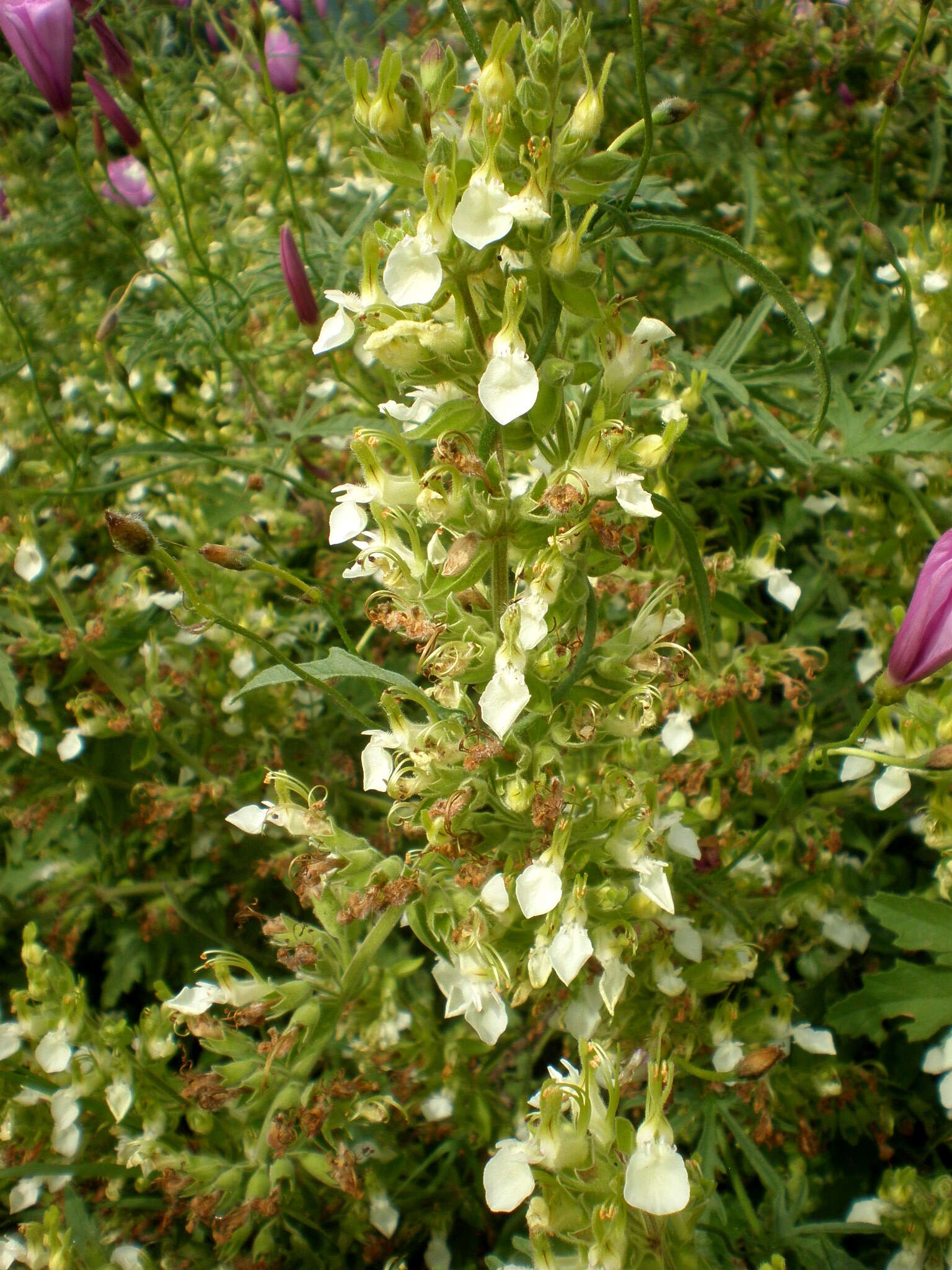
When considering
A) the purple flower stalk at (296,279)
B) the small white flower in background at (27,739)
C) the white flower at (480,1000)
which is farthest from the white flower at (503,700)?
the small white flower in background at (27,739)

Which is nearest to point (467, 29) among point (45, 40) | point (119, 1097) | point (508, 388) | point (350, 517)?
point (508, 388)

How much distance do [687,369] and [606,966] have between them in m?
0.89

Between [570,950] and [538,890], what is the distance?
0.07 metres

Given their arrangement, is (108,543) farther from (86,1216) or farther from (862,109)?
(862,109)

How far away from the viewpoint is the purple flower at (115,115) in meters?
1.44

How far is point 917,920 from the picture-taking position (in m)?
1.00

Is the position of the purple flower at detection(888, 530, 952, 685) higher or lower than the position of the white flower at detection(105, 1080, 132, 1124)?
higher

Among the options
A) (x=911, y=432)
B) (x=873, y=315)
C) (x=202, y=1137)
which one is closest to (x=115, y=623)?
(x=202, y=1137)

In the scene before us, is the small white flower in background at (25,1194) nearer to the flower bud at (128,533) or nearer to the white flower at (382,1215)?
the white flower at (382,1215)

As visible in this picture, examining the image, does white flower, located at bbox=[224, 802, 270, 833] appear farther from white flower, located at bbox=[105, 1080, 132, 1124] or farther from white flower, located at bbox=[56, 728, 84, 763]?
white flower, located at bbox=[56, 728, 84, 763]

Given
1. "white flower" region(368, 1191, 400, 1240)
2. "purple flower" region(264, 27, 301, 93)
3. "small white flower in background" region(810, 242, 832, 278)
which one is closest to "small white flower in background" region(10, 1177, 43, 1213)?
"white flower" region(368, 1191, 400, 1240)

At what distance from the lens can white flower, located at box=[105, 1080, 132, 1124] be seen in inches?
44.4

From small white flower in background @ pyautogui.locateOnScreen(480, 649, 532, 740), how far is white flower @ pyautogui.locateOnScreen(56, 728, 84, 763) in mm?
996

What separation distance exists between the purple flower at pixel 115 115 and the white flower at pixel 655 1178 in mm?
1561
